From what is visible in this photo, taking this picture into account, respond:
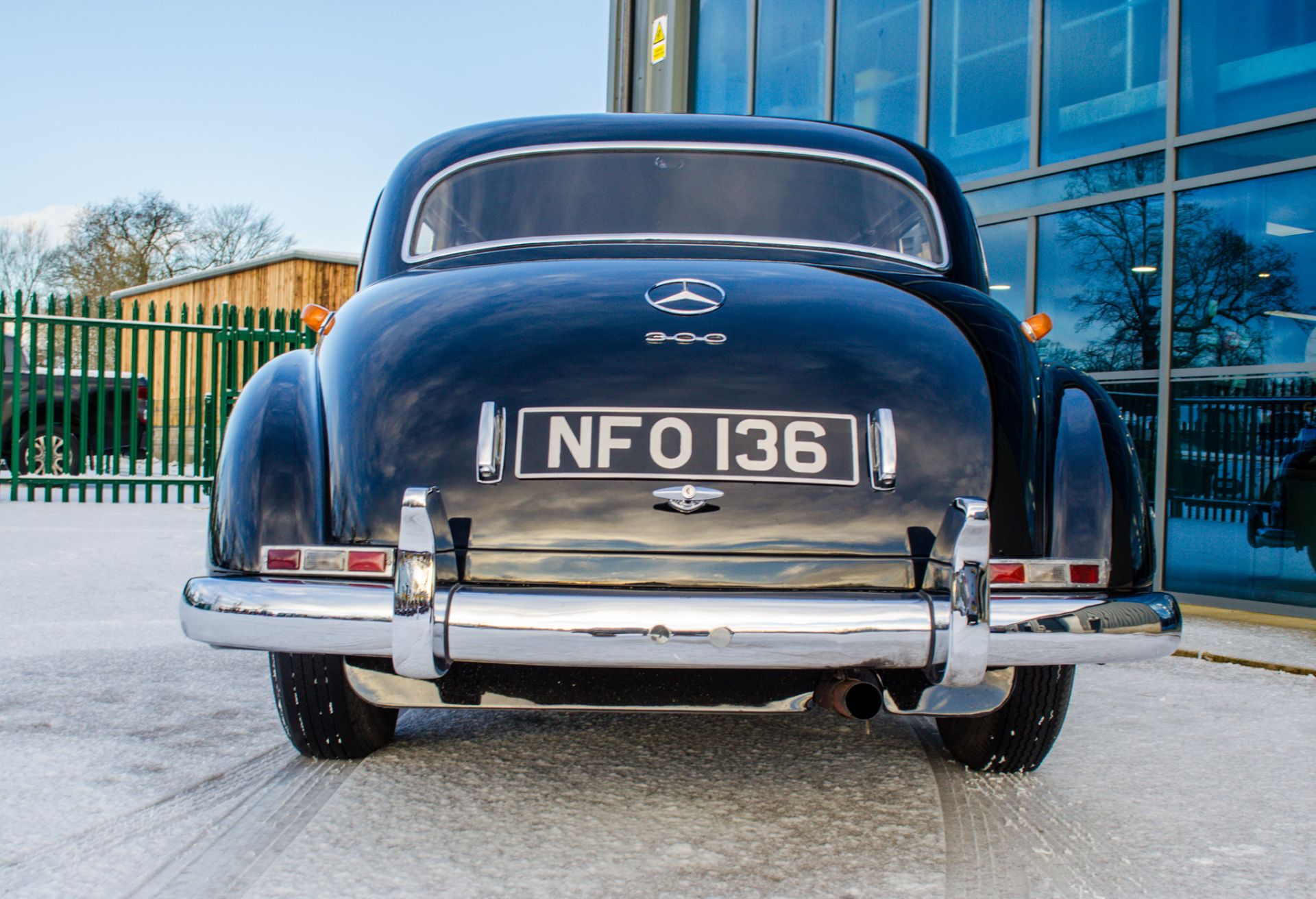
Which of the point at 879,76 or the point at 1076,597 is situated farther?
the point at 879,76

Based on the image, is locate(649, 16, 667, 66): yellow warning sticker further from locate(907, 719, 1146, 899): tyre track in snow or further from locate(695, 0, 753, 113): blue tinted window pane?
locate(907, 719, 1146, 899): tyre track in snow

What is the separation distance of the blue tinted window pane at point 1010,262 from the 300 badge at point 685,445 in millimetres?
5551

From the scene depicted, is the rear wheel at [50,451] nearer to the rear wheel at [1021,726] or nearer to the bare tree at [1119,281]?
the bare tree at [1119,281]

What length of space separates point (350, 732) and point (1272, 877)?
6.77 feet

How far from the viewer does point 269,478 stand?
2.33m

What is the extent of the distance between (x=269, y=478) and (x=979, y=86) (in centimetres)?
695

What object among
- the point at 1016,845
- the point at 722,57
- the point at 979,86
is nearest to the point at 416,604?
the point at 1016,845

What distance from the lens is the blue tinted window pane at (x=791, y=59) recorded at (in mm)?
9500

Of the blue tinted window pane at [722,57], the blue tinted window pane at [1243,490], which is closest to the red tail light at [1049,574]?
the blue tinted window pane at [1243,490]

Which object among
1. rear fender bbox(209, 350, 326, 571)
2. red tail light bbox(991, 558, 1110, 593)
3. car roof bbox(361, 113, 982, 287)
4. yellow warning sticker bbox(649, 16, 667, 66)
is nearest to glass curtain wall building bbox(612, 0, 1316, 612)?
yellow warning sticker bbox(649, 16, 667, 66)

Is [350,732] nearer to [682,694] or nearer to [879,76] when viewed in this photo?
[682,694]

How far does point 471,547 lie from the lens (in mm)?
2174


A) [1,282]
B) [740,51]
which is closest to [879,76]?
[740,51]

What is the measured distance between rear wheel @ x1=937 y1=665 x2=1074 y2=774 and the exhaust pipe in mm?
617
